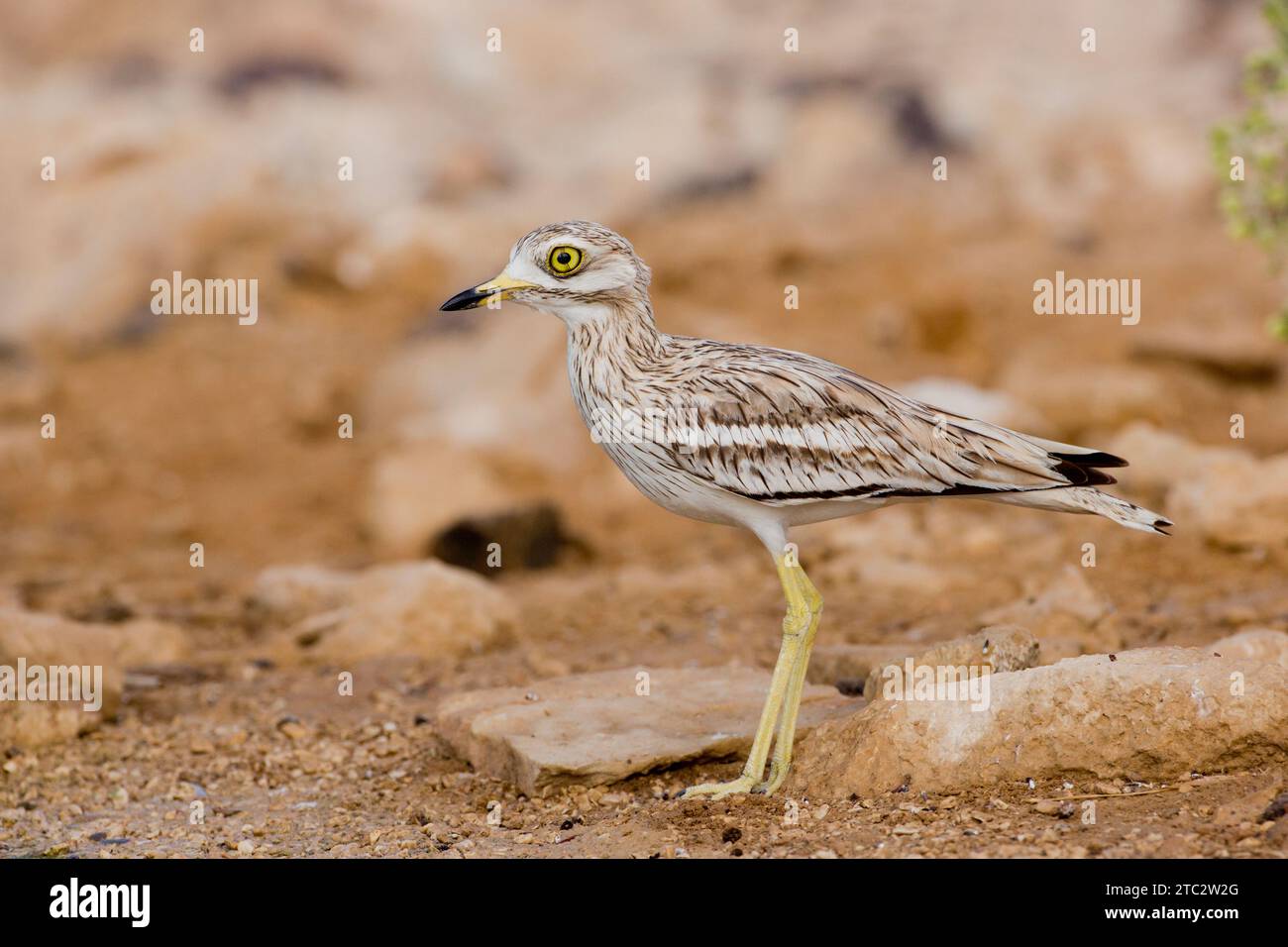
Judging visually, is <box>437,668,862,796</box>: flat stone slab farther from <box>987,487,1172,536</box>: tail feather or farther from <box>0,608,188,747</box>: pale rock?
<box>0,608,188,747</box>: pale rock

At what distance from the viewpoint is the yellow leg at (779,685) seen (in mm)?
5195

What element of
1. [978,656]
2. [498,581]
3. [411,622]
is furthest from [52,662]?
[978,656]

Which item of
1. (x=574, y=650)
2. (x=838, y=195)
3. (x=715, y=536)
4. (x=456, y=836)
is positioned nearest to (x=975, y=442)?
(x=456, y=836)

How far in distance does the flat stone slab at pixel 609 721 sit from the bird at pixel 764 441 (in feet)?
0.90

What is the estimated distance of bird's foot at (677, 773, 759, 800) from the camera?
519 cm

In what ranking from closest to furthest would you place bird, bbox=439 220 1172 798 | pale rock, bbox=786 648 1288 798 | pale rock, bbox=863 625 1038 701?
pale rock, bbox=786 648 1288 798, bird, bbox=439 220 1172 798, pale rock, bbox=863 625 1038 701

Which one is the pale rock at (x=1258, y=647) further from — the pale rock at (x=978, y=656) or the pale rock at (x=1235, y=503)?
the pale rock at (x=1235, y=503)

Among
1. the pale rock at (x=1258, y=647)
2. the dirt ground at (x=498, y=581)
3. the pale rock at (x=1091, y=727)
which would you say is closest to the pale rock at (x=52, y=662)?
the dirt ground at (x=498, y=581)

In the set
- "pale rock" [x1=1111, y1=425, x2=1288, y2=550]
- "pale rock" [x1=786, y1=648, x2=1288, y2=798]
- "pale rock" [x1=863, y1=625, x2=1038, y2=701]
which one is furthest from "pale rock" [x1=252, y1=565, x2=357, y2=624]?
"pale rock" [x1=1111, y1=425, x2=1288, y2=550]

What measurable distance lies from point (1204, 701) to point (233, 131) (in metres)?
13.8

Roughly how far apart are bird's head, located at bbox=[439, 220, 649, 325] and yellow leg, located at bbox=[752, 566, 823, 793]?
3.83ft

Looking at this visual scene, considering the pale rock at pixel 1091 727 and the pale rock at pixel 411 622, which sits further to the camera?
the pale rock at pixel 411 622

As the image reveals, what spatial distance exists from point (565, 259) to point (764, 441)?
3.09ft

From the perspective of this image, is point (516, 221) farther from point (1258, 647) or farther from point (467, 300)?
point (1258, 647)
